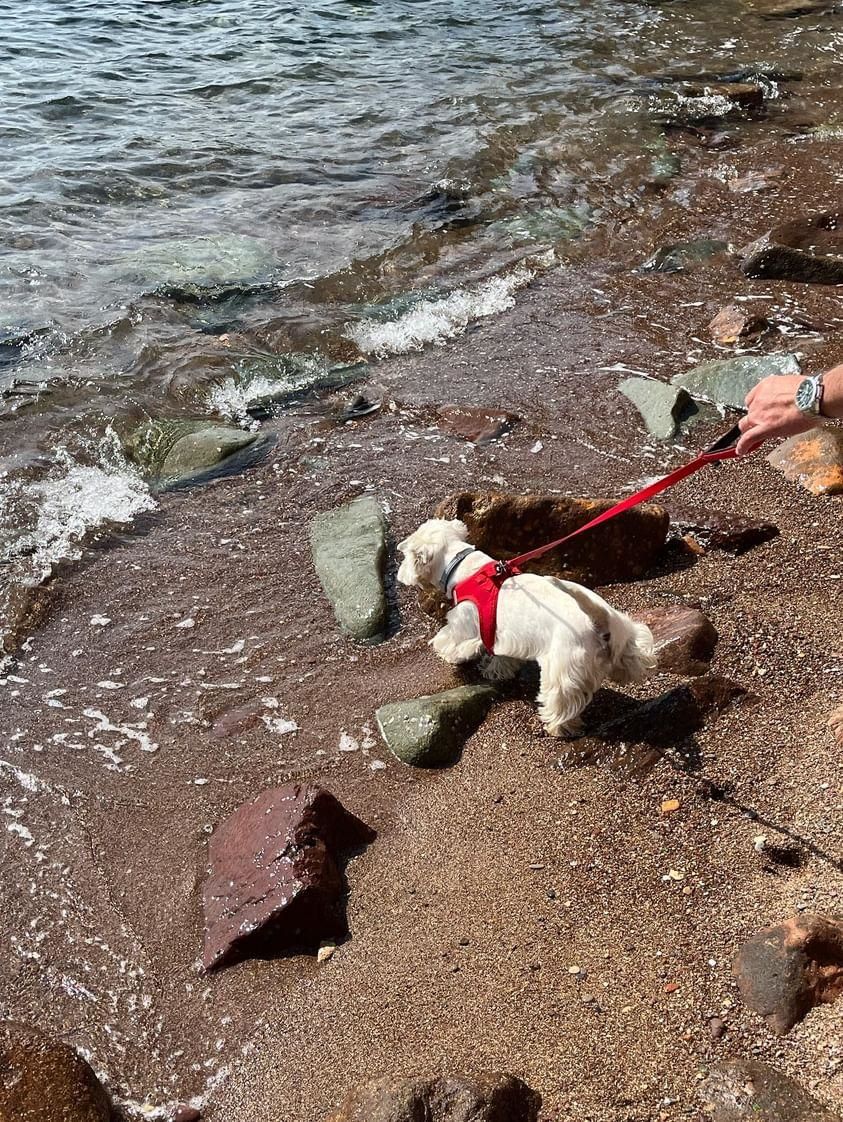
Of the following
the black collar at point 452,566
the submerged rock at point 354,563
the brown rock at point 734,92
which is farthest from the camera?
the brown rock at point 734,92

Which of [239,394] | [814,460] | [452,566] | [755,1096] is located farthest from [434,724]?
[239,394]

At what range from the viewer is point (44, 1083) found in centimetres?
304

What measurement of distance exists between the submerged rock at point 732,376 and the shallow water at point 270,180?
2.81 meters

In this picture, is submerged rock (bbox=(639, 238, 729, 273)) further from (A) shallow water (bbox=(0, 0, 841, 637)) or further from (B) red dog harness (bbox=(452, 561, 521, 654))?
(B) red dog harness (bbox=(452, 561, 521, 654))

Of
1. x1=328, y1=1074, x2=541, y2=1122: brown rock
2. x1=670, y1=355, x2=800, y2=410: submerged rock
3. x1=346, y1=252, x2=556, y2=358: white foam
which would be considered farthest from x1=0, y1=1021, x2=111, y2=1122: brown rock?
x1=346, y1=252, x2=556, y2=358: white foam

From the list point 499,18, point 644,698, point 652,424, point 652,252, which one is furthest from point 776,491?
point 499,18

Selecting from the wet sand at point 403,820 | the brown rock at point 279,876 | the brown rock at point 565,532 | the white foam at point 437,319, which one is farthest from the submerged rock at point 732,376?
the brown rock at point 279,876

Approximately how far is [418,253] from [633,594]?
274 inches

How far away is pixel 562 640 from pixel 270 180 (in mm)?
10943

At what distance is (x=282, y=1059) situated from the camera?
331cm

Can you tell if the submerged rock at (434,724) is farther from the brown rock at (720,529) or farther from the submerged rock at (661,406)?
the submerged rock at (661,406)

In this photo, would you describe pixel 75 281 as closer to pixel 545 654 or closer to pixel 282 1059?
pixel 545 654

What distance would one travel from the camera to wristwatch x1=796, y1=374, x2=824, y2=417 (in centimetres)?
292

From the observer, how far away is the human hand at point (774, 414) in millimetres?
3012
